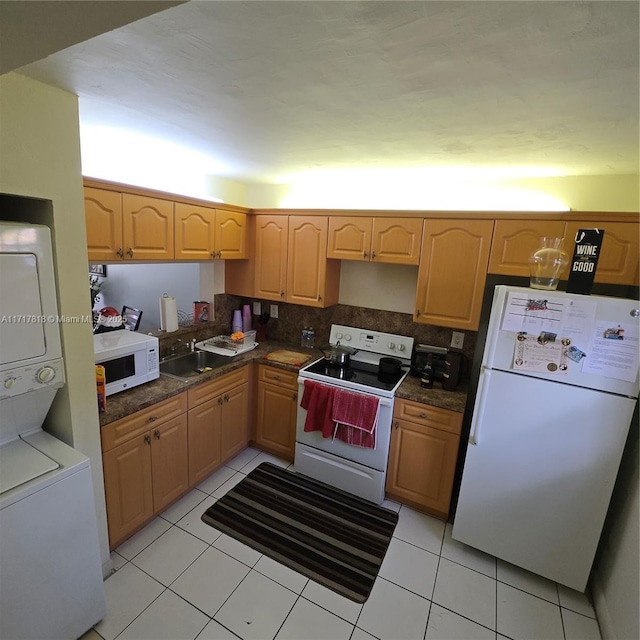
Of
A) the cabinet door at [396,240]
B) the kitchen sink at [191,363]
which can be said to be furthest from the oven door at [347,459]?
the cabinet door at [396,240]

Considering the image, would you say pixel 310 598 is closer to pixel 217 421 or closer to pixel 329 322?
pixel 217 421

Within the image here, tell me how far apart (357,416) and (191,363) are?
4.60ft

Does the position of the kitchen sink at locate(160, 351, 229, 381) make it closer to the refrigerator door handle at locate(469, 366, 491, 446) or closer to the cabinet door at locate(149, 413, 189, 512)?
the cabinet door at locate(149, 413, 189, 512)

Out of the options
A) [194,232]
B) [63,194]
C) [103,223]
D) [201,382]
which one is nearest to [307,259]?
[194,232]

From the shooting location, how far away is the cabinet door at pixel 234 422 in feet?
8.74

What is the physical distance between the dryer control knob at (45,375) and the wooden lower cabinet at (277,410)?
152 centimetres

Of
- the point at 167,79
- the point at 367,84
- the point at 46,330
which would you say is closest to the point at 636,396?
the point at 367,84

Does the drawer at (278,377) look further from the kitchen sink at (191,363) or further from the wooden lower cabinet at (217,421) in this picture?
the kitchen sink at (191,363)

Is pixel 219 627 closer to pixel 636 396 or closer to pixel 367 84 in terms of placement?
pixel 636 396

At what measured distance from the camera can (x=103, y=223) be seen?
1912 millimetres

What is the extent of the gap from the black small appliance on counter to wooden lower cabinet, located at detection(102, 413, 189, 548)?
1688 mm

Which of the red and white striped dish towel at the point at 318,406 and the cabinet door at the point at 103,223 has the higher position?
the cabinet door at the point at 103,223

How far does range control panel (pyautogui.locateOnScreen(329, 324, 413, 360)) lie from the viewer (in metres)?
2.83

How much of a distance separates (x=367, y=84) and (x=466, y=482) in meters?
2.07
